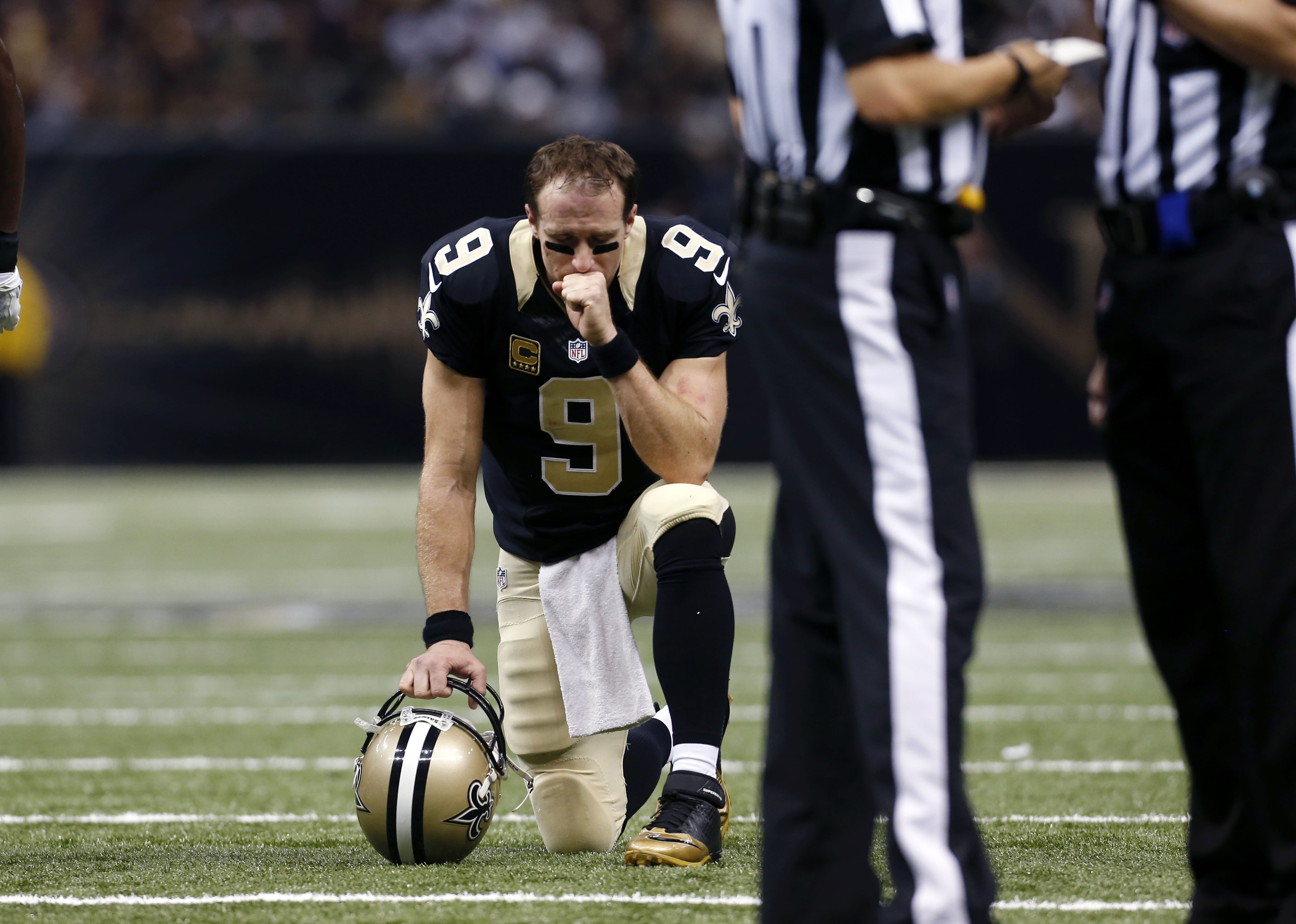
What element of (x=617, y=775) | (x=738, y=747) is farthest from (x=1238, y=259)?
(x=738, y=747)

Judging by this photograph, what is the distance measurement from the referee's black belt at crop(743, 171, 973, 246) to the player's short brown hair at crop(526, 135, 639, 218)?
0.96 meters

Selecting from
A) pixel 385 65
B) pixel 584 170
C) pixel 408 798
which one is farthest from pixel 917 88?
pixel 385 65

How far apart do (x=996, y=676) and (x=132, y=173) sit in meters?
10.4

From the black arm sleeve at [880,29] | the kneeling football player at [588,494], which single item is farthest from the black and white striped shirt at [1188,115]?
the kneeling football player at [588,494]

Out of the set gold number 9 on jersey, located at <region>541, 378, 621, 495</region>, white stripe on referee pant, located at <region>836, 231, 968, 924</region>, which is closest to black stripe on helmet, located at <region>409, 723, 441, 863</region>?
gold number 9 on jersey, located at <region>541, 378, 621, 495</region>

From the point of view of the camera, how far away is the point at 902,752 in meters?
2.17

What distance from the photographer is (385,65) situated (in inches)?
622

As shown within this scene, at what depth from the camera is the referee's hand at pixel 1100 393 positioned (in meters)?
2.47

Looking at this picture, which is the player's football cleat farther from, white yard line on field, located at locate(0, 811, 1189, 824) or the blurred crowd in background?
the blurred crowd in background

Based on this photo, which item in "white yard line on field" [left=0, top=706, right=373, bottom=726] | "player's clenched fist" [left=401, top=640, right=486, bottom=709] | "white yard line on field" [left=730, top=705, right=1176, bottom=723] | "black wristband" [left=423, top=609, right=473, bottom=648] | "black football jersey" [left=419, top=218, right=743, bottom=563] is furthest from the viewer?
"white yard line on field" [left=0, top=706, right=373, bottom=726]

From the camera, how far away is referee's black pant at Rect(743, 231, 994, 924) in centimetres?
216

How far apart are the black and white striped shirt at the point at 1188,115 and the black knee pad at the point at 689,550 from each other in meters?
1.27

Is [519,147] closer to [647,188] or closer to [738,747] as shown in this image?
[647,188]

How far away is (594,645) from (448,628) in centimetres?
43
